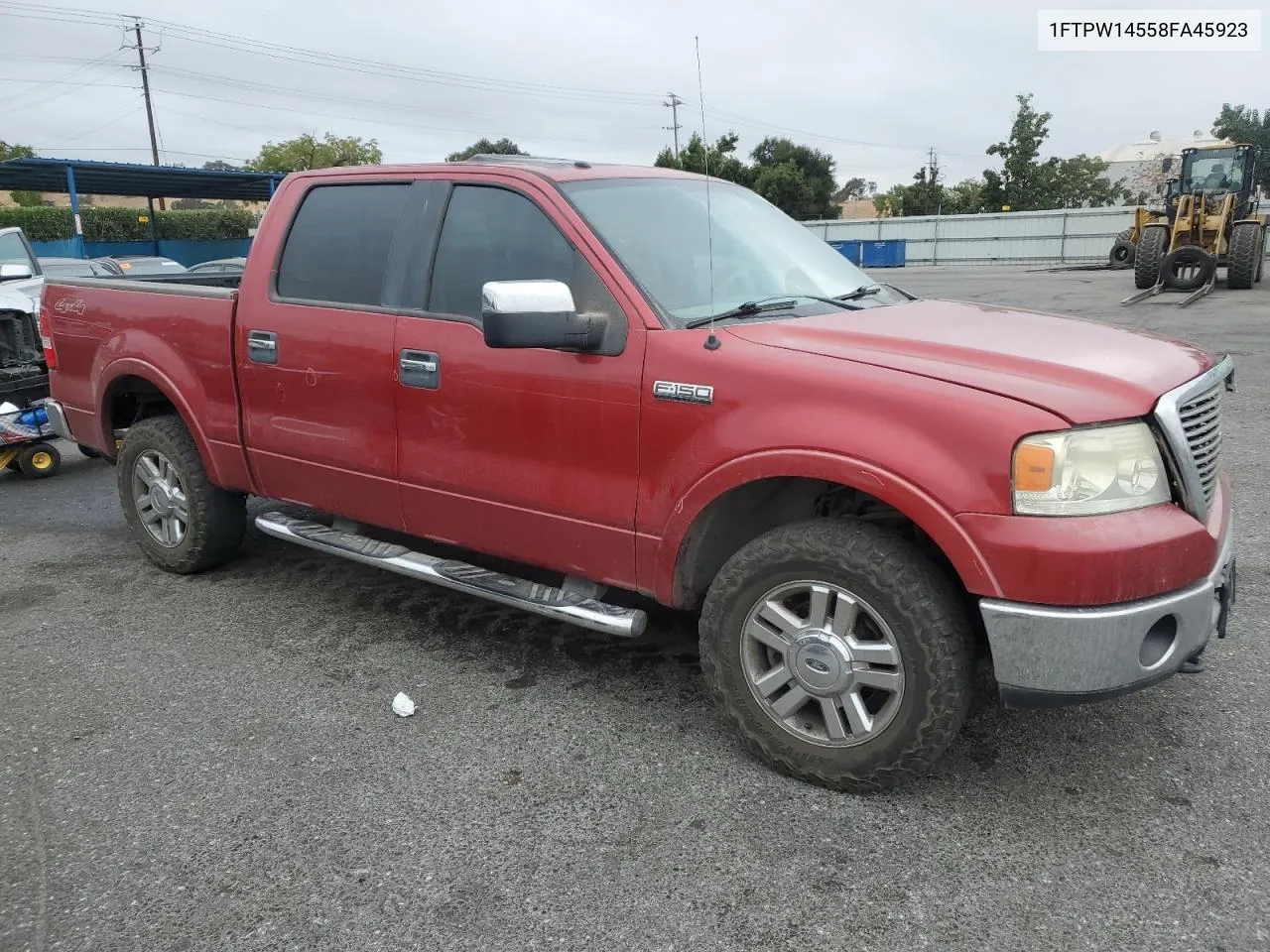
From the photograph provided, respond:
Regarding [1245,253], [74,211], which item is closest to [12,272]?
[1245,253]

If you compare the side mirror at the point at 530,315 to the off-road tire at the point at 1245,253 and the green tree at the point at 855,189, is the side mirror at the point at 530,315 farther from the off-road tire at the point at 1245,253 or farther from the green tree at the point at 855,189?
the green tree at the point at 855,189

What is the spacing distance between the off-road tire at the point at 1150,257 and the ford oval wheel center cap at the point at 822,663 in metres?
19.7

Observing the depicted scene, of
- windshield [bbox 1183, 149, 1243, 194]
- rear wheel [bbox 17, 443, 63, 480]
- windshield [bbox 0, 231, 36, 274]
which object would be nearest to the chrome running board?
rear wheel [bbox 17, 443, 63, 480]

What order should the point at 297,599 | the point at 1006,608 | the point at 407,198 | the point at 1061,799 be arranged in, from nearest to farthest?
the point at 1006,608 → the point at 1061,799 → the point at 407,198 → the point at 297,599

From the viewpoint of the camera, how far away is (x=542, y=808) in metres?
3.00

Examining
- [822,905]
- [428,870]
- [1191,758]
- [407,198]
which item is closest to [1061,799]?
[1191,758]

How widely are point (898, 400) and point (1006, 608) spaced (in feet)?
2.05

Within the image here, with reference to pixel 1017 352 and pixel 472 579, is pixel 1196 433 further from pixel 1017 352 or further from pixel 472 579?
pixel 472 579

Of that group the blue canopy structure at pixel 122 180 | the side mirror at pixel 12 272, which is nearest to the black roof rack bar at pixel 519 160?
the side mirror at pixel 12 272

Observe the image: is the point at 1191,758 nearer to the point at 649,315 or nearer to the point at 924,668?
the point at 924,668

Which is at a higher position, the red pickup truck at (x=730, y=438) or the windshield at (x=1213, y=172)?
the windshield at (x=1213, y=172)

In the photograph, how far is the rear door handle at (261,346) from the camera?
4.28m

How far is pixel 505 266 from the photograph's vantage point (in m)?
3.67

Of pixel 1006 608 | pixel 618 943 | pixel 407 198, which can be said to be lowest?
pixel 618 943
